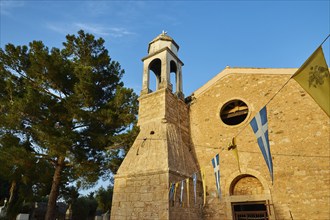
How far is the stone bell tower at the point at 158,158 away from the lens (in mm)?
6523

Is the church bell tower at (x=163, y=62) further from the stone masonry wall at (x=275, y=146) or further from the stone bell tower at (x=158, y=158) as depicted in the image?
the stone masonry wall at (x=275, y=146)

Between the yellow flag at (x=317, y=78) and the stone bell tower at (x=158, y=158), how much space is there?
4449mm

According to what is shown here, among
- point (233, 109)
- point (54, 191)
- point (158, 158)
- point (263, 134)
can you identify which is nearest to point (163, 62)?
point (233, 109)

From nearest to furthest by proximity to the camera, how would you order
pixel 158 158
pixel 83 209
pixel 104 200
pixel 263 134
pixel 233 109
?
pixel 263 134 < pixel 158 158 < pixel 233 109 < pixel 83 209 < pixel 104 200

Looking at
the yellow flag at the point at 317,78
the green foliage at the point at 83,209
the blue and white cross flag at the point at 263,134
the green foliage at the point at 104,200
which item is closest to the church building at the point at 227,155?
the blue and white cross flag at the point at 263,134

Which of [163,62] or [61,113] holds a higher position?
[163,62]

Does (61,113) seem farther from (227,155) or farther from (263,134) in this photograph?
(263,134)

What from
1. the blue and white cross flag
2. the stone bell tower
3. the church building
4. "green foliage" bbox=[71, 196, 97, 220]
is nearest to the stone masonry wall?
the church building

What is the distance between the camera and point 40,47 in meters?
10.2

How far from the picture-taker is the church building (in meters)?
6.45

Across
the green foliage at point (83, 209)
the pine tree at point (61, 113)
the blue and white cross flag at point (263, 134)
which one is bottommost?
the green foliage at point (83, 209)

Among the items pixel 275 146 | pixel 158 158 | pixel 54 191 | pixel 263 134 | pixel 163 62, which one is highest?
pixel 163 62

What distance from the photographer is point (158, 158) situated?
23.5 feet

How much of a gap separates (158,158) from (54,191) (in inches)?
207
